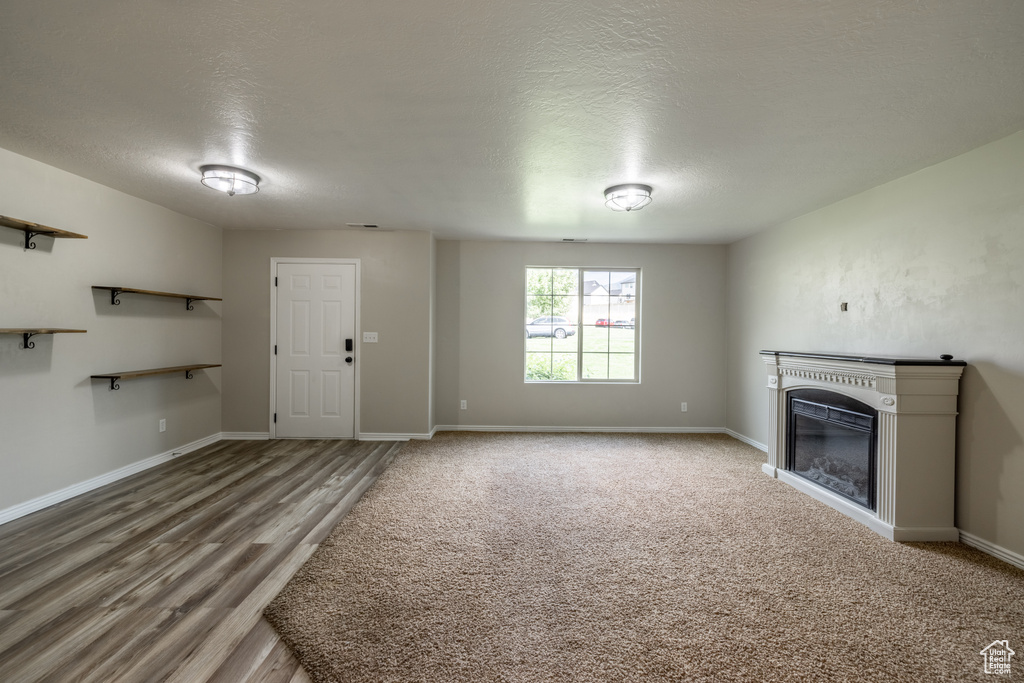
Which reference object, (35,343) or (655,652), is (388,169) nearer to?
(35,343)

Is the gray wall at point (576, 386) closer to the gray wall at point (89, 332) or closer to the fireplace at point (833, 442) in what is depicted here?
the fireplace at point (833, 442)

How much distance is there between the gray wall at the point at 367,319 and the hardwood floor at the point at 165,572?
1.17 metres

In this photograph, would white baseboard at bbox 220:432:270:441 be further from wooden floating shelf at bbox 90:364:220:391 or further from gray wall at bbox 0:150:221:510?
wooden floating shelf at bbox 90:364:220:391

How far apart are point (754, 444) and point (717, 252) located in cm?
240

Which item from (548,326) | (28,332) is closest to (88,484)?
(28,332)

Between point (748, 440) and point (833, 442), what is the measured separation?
1818 millimetres

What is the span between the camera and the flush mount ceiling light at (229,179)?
3072 millimetres

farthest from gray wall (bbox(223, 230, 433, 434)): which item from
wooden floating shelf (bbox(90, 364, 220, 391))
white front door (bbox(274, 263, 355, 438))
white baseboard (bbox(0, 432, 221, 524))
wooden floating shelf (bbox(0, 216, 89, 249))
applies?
wooden floating shelf (bbox(0, 216, 89, 249))

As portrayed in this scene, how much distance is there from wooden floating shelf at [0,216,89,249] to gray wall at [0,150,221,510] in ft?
0.14

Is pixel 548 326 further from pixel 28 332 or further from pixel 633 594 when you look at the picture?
pixel 28 332

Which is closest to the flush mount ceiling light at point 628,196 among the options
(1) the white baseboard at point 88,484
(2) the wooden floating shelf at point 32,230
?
(2) the wooden floating shelf at point 32,230

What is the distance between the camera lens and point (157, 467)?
4.06 meters

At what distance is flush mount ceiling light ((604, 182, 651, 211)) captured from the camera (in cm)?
341

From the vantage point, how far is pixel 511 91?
208cm
